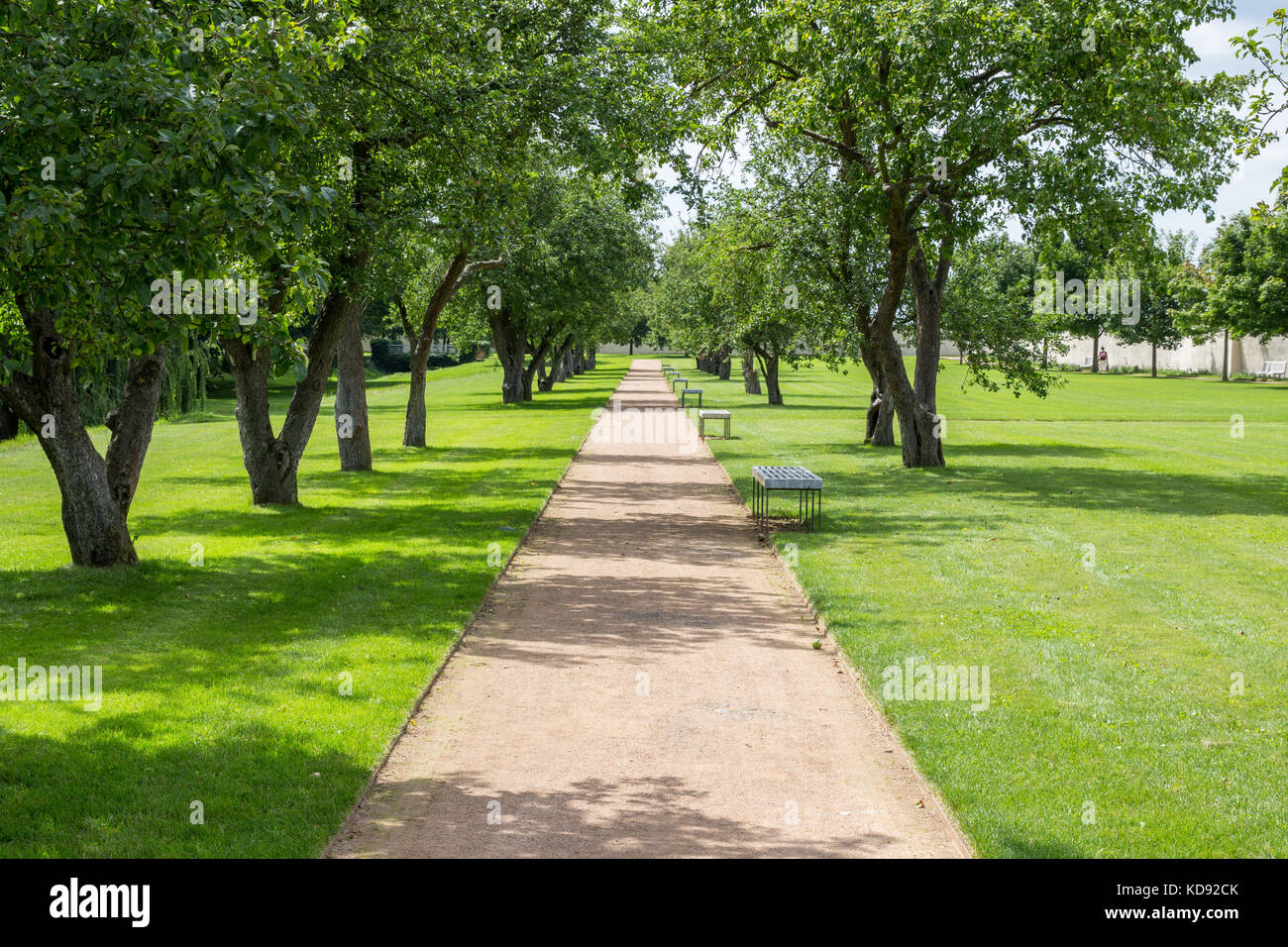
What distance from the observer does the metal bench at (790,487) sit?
47.1 feet

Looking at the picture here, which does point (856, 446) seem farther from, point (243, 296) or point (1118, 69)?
point (243, 296)

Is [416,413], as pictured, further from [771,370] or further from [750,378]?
[750,378]

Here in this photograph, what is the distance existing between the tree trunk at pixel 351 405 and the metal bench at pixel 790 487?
28.8 feet

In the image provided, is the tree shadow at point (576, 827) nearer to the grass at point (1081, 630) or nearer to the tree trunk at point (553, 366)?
the grass at point (1081, 630)

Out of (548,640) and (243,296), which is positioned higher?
(243,296)

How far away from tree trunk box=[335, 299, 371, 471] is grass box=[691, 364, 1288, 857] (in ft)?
23.6

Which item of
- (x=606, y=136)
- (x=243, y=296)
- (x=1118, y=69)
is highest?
(x=1118, y=69)

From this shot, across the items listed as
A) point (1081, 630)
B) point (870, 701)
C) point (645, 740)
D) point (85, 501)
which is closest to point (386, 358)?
point (85, 501)

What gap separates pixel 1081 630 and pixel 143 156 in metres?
7.51

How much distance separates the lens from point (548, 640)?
30.9 feet

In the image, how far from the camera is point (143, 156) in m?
6.54

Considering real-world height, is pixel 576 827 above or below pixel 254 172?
below
